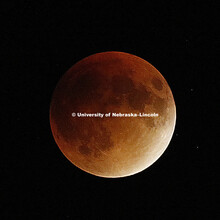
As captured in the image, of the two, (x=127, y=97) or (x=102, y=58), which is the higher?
(x=102, y=58)

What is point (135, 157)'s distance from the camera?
12.0 feet

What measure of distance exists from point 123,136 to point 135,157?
1.58ft

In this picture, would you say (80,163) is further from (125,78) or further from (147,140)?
(125,78)

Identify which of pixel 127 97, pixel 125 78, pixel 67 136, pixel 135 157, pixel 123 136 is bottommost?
pixel 135 157

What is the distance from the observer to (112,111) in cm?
334

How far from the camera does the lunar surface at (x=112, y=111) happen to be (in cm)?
340

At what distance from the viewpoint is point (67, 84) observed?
3.76 metres

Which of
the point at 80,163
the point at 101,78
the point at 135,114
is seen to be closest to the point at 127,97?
the point at 135,114

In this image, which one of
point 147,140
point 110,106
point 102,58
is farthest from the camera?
point 102,58

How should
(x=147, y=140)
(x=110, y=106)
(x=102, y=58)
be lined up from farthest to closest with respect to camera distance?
1. (x=102, y=58)
2. (x=147, y=140)
3. (x=110, y=106)

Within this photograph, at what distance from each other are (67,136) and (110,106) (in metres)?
0.93

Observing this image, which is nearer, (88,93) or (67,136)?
(88,93)

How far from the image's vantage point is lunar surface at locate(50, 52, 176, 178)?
3400 mm

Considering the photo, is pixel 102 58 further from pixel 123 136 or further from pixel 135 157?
pixel 135 157
